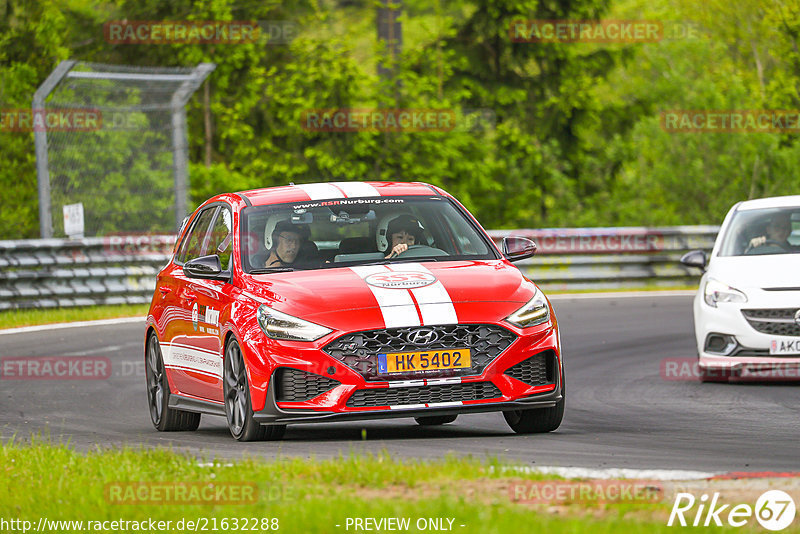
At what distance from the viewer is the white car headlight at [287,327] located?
28.6ft

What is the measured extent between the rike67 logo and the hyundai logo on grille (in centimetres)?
293

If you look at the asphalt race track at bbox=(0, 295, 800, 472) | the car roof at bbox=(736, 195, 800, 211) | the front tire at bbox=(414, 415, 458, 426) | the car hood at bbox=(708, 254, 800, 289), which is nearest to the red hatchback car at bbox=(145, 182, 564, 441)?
the asphalt race track at bbox=(0, 295, 800, 472)

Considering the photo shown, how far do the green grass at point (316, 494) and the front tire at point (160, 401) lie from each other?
2.59 m

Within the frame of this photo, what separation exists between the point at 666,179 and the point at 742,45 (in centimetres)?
1327

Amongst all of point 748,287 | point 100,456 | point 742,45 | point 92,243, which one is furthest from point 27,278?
point 742,45

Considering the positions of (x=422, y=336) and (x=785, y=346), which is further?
(x=785, y=346)

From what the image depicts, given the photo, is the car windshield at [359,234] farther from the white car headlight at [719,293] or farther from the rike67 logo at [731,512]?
the rike67 logo at [731,512]

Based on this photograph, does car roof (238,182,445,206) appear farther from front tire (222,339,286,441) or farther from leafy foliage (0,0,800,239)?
leafy foliage (0,0,800,239)

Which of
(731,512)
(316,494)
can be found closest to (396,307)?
(316,494)

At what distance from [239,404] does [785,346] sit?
540 cm

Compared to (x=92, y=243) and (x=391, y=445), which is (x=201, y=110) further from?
(x=391, y=445)

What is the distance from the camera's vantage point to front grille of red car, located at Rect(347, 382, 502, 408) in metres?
8.73

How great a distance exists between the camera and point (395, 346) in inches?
344

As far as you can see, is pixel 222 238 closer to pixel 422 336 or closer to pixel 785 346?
pixel 422 336
